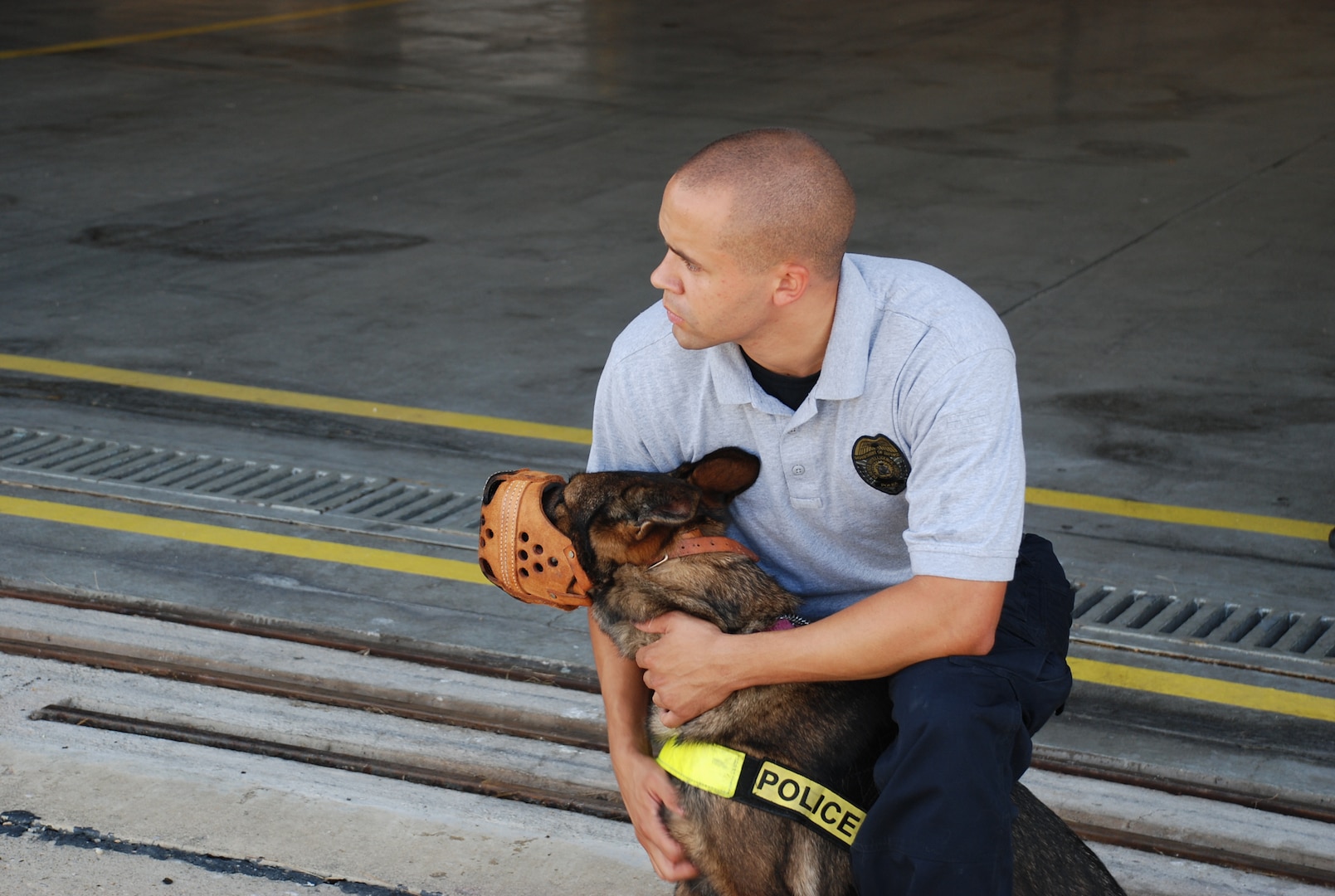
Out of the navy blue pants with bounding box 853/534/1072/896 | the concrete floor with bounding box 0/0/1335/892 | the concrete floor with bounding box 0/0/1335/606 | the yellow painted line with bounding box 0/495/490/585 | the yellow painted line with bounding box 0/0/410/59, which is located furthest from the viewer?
the yellow painted line with bounding box 0/0/410/59

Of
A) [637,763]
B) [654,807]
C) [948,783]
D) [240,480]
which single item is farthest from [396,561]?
[948,783]

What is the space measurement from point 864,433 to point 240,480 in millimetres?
2740

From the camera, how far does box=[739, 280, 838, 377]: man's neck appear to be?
2.49m

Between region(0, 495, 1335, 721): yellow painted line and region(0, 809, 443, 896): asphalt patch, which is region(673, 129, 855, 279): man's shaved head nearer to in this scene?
region(0, 809, 443, 896): asphalt patch

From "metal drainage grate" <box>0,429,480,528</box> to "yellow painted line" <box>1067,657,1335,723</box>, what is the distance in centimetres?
183

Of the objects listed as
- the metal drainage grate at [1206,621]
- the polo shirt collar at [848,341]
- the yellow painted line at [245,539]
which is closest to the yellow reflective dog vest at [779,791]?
the polo shirt collar at [848,341]

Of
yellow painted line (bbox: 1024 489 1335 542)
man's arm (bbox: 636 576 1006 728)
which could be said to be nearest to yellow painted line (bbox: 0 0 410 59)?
yellow painted line (bbox: 1024 489 1335 542)

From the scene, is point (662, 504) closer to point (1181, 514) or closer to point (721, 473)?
point (721, 473)

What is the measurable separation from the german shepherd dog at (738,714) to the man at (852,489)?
5cm

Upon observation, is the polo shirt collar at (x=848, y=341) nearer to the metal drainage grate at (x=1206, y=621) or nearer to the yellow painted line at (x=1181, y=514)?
the metal drainage grate at (x=1206, y=621)

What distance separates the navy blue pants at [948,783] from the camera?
2162 mm

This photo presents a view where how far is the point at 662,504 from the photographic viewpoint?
2338 mm

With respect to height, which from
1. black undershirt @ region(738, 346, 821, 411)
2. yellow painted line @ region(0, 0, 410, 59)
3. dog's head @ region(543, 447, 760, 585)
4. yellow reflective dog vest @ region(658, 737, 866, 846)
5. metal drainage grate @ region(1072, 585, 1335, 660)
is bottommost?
yellow painted line @ region(0, 0, 410, 59)

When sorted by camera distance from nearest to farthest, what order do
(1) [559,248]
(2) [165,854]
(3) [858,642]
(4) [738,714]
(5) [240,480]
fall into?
1. (3) [858,642]
2. (4) [738,714]
3. (2) [165,854]
4. (5) [240,480]
5. (1) [559,248]
